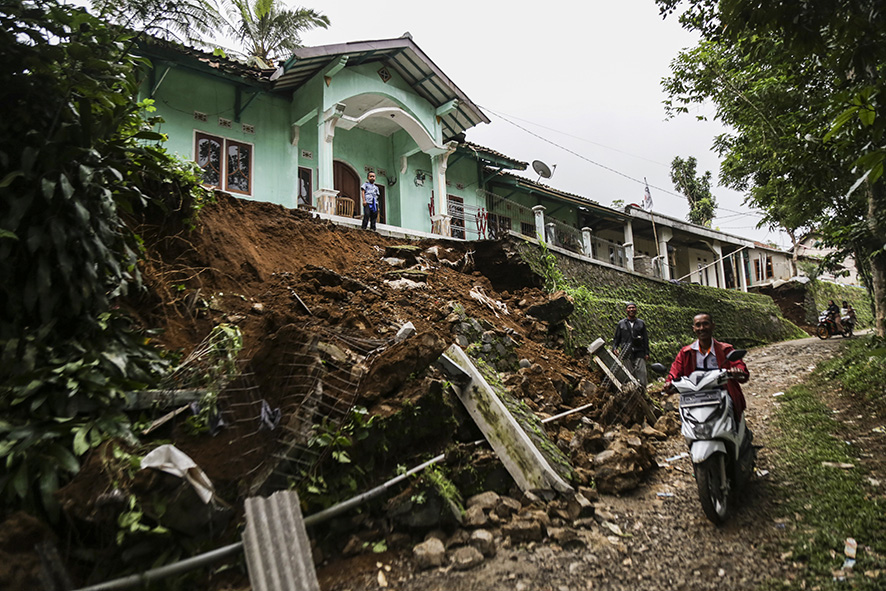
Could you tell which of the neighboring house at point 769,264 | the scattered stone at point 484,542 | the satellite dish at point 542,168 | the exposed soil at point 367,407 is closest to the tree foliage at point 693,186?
the neighboring house at point 769,264

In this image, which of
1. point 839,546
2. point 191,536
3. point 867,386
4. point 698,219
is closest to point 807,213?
point 867,386

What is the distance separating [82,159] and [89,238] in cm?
69

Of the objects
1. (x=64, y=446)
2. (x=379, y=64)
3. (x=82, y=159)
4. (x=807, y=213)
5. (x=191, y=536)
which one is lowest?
(x=191, y=536)

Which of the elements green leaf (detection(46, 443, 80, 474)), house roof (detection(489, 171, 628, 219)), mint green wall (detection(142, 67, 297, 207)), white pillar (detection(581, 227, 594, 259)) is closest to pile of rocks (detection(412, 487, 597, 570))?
green leaf (detection(46, 443, 80, 474))

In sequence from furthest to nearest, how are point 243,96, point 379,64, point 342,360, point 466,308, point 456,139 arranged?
point 456,139 → point 379,64 → point 243,96 → point 466,308 → point 342,360

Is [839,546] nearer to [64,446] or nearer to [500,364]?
[500,364]

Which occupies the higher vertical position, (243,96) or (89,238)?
(243,96)

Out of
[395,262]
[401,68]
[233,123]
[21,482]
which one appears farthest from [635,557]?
[401,68]

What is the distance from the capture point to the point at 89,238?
13.7 ft

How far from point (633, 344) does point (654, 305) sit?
8666 millimetres

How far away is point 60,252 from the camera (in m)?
3.92

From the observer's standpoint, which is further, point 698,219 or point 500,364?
point 698,219

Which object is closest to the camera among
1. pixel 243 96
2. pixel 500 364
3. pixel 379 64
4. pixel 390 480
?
pixel 390 480

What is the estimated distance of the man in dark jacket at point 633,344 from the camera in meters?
8.55
